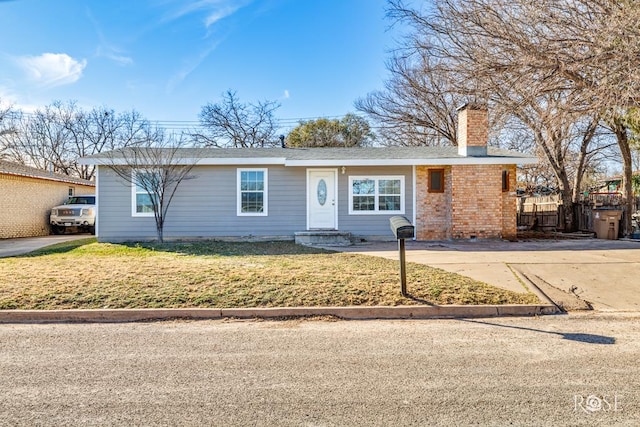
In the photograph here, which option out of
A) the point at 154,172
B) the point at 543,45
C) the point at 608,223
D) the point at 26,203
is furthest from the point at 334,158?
the point at 26,203

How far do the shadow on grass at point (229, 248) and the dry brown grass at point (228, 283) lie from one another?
0.93m

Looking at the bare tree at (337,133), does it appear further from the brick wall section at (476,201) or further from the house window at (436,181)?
the brick wall section at (476,201)

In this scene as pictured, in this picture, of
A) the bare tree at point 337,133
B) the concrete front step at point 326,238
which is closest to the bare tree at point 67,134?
the bare tree at point 337,133

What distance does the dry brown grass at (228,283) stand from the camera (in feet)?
17.4

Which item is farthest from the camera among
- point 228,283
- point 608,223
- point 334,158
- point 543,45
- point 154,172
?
point 608,223

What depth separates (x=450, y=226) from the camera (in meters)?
Result: 12.2

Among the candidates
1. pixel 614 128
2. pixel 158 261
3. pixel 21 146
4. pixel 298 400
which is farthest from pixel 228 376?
pixel 21 146

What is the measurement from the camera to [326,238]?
1174 centimetres

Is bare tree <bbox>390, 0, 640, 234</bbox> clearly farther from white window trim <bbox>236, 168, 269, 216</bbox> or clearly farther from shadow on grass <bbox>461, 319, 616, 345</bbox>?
white window trim <bbox>236, 168, 269, 216</bbox>

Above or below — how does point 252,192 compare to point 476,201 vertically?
above

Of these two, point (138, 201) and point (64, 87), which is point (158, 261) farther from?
point (64, 87)

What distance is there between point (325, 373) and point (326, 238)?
27.8 ft

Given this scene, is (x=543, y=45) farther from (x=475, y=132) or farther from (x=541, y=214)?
(x=541, y=214)

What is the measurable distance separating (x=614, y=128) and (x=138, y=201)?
16.1 meters
